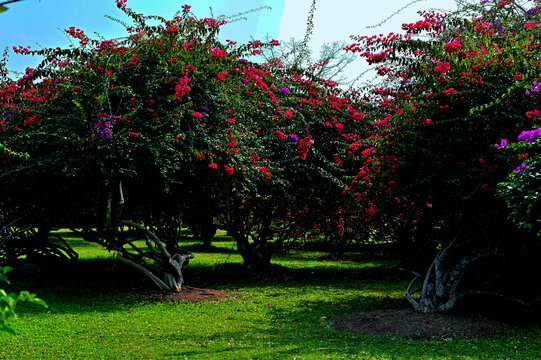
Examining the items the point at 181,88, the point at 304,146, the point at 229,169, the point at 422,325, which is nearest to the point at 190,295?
the point at 229,169

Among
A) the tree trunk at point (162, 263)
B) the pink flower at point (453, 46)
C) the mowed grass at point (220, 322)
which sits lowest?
the mowed grass at point (220, 322)

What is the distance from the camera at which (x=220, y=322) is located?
8.14 meters

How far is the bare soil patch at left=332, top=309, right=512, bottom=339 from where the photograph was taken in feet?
23.0

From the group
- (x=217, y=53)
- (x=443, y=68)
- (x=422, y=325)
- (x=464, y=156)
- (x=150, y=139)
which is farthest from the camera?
(x=217, y=53)

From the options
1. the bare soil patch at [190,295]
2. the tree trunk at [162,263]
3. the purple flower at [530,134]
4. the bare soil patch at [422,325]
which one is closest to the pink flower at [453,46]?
the purple flower at [530,134]

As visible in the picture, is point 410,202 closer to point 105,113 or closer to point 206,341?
point 206,341

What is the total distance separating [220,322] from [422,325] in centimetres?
323

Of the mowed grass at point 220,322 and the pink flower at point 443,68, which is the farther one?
the pink flower at point 443,68

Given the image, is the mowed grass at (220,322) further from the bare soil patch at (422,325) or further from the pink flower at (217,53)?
the pink flower at (217,53)

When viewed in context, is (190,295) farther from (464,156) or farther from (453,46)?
(453,46)

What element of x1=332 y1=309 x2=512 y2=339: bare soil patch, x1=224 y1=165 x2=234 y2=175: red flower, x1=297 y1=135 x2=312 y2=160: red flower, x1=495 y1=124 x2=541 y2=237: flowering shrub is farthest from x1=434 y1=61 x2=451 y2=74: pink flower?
x1=297 y1=135 x2=312 y2=160: red flower

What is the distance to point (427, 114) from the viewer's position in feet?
28.1

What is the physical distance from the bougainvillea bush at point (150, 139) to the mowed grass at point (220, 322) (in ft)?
3.88

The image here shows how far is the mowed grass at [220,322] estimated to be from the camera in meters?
6.23
